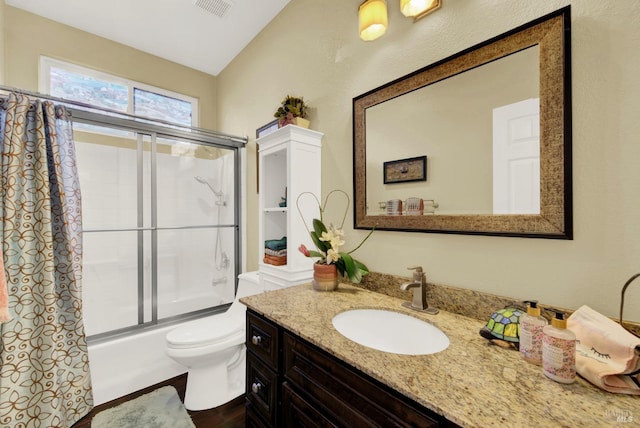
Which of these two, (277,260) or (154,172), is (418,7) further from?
(154,172)

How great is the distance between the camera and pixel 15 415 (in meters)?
1.38

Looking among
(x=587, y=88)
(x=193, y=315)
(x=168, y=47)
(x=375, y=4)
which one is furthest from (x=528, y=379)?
(x=168, y=47)

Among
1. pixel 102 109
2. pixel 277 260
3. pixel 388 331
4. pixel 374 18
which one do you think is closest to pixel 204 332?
pixel 277 260

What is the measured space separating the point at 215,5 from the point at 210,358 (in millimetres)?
2483

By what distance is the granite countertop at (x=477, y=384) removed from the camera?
0.51 meters

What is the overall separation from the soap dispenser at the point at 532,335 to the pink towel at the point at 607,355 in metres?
0.07

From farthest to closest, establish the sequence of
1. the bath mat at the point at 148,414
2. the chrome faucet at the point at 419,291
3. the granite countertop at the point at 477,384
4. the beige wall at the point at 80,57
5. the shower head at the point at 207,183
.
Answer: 1. the shower head at the point at 207,183
2. the beige wall at the point at 80,57
3. the bath mat at the point at 148,414
4. the chrome faucet at the point at 419,291
5. the granite countertop at the point at 477,384

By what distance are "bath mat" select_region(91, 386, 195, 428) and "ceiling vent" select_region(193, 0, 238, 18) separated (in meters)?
2.80

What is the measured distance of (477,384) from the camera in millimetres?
606

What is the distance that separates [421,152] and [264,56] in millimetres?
1758

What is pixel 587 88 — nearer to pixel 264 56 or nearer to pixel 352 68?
pixel 352 68

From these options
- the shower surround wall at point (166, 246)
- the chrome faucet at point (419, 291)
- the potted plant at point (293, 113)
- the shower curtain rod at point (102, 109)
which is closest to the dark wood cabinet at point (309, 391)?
the chrome faucet at point (419, 291)

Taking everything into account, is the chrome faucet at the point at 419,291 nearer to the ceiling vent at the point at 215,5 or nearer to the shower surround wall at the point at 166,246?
the shower surround wall at the point at 166,246

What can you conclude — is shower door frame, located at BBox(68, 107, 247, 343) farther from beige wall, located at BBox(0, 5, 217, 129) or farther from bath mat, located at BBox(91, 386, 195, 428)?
beige wall, located at BBox(0, 5, 217, 129)
